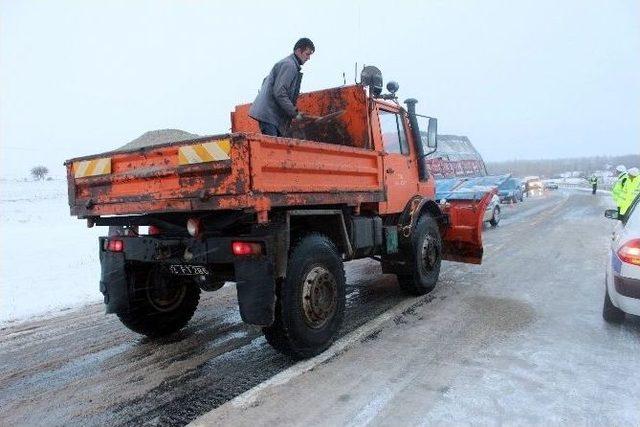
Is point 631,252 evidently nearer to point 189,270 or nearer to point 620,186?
point 189,270

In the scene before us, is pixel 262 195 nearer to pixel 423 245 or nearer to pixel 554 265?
pixel 423 245

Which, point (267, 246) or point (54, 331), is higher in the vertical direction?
point (267, 246)

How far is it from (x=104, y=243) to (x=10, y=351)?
1409mm

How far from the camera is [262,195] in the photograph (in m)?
3.48

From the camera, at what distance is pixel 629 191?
10.6m

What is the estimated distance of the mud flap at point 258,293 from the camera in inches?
142

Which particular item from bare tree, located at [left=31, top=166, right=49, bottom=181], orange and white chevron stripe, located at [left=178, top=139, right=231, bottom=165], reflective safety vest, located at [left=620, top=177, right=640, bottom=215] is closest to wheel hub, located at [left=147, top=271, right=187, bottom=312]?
orange and white chevron stripe, located at [left=178, top=139, right=231, bottom=165]

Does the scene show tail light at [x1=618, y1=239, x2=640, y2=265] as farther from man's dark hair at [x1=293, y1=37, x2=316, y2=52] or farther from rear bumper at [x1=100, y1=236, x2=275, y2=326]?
man's dark hair at [x1=293, y1=37, x2=316, y2=52]

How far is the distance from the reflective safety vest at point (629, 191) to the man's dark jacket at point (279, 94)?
8.55m

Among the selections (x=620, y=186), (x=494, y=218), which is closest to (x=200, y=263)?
(x=620, y=186)

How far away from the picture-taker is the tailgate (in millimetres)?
3467

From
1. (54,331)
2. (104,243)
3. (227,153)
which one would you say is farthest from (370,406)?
(54,331)

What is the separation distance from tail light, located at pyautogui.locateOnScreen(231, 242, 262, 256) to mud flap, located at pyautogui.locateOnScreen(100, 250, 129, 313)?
1.30 metres

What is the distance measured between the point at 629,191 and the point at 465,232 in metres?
6.10
